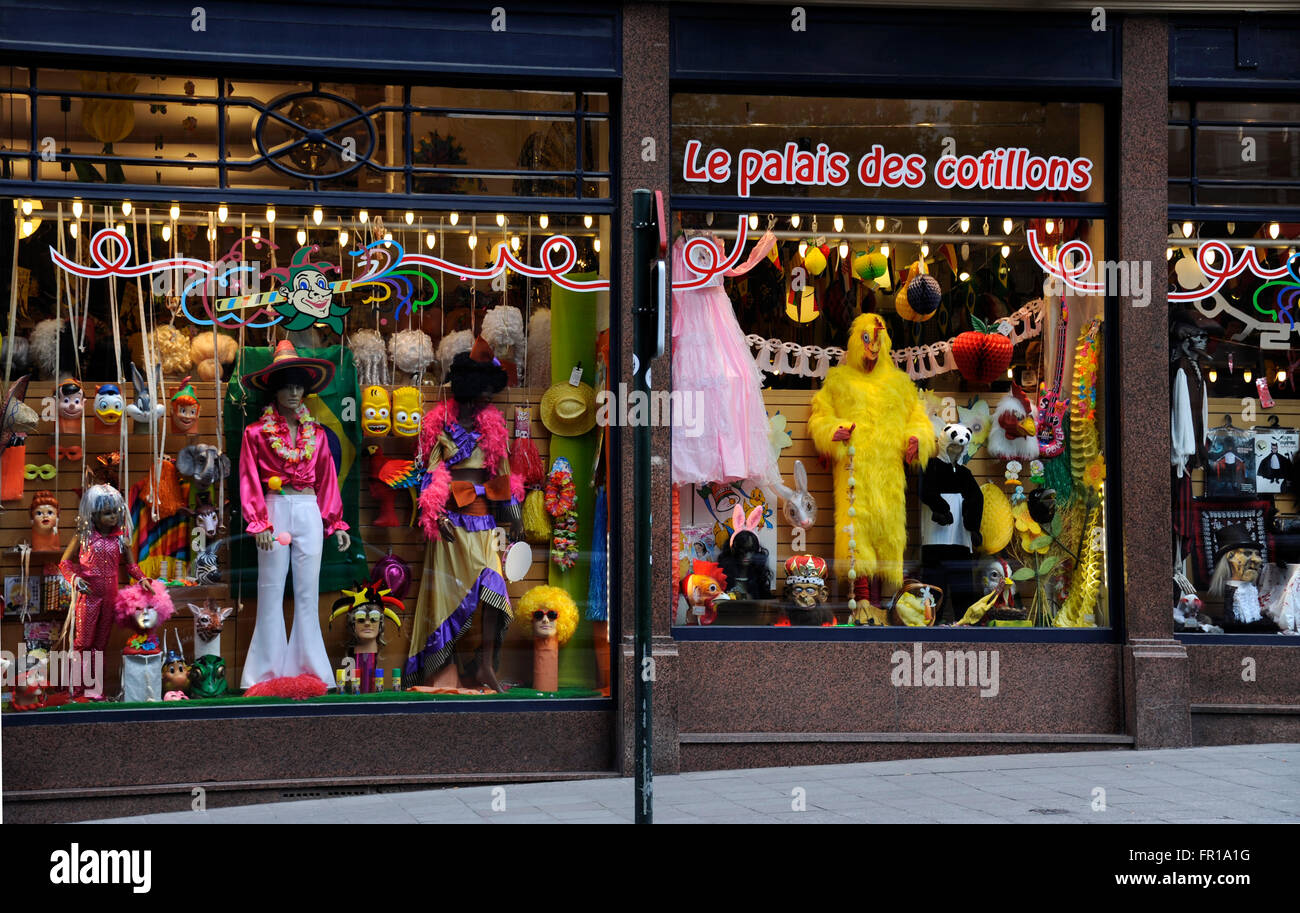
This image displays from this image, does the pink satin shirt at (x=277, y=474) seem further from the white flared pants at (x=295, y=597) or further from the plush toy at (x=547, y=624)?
Answer: the plush toy at (x=547, y=624)

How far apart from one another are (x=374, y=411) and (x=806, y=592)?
2.99 meters

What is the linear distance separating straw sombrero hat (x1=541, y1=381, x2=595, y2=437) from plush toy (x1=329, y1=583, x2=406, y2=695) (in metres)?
1.51

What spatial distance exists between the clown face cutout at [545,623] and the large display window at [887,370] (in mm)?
812

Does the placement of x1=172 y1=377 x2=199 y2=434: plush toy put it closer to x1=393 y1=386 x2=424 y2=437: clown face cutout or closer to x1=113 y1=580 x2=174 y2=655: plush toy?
x1=113 y1=580 x2=174 y2=655: plush toy

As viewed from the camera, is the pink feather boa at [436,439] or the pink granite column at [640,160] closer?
the pink granite column at [640,160]

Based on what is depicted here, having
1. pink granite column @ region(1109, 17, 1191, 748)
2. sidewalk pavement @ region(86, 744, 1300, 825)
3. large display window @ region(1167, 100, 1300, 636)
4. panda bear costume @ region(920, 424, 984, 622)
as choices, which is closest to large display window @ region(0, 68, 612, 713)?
sidewalk pavement @ region(86, 744, 1300, 825)

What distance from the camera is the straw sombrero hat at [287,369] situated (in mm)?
9125

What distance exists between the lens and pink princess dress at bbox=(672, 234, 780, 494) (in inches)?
373

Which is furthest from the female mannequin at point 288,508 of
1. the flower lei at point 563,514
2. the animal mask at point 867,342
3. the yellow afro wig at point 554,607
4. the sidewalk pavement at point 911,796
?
the animal mask at point 867,342

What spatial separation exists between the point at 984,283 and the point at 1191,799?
364 cm

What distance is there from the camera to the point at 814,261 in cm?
965

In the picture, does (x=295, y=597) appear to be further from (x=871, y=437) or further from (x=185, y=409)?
(x=871, y=437)

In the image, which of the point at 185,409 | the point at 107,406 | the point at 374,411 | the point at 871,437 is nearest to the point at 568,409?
the point at 374,411

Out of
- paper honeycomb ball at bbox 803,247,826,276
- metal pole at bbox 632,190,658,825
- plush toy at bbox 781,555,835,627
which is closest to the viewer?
metal pole at bbox 632,190,658,825
